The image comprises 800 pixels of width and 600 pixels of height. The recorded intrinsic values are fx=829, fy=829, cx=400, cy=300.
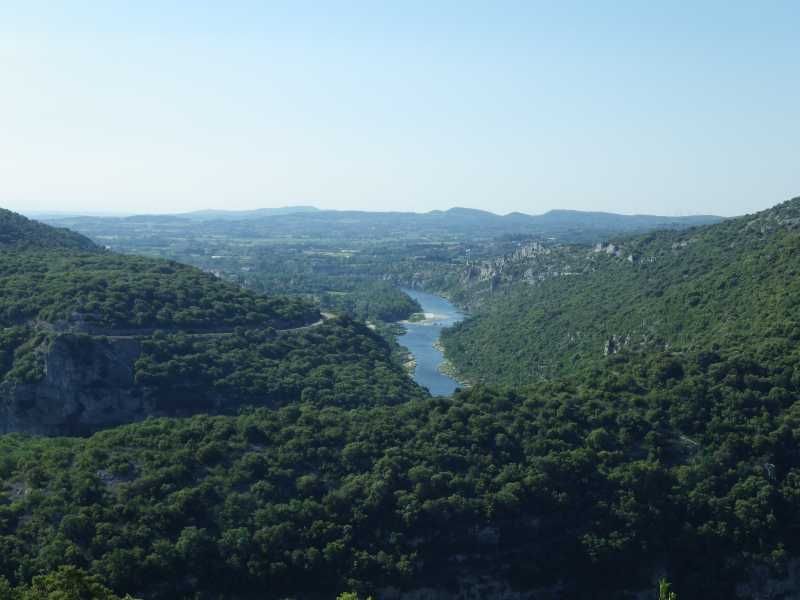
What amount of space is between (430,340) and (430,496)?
8435 cm

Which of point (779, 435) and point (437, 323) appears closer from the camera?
point (779, 435)

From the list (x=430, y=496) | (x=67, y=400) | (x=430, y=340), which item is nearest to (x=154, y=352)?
(x=67, y=400)

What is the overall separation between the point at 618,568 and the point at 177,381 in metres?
37.3

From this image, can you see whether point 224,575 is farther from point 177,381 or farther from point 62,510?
point 177,381

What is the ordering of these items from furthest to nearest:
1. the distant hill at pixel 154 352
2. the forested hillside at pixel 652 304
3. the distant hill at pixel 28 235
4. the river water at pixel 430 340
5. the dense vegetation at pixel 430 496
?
1. the river water at pixel 430 340
2. the distant hill at pixel 28 235
3. the forested hillside at pixel 652 304
4. the distant hill at pixel 154 352
5. the dense vegetation at pixel 430 496

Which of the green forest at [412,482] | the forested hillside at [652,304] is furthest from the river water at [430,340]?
the green forest at [412,482]

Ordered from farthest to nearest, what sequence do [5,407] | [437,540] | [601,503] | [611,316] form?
[611,316] < [5,407] < [601,503] < [437,540]

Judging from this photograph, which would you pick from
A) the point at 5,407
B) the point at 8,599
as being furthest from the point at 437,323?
the point at 8,599

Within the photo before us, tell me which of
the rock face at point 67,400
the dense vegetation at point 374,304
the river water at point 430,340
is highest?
the rock face at point 67,400

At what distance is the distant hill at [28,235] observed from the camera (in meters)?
92.1

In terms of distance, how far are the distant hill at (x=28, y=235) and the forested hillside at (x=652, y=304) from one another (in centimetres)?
5113

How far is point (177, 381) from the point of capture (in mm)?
64438

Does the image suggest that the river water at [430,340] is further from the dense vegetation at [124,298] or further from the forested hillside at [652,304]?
the dense vegetation at [124,298]

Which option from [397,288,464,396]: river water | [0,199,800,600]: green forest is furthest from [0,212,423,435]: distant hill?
[397,288,464,396]: river water
